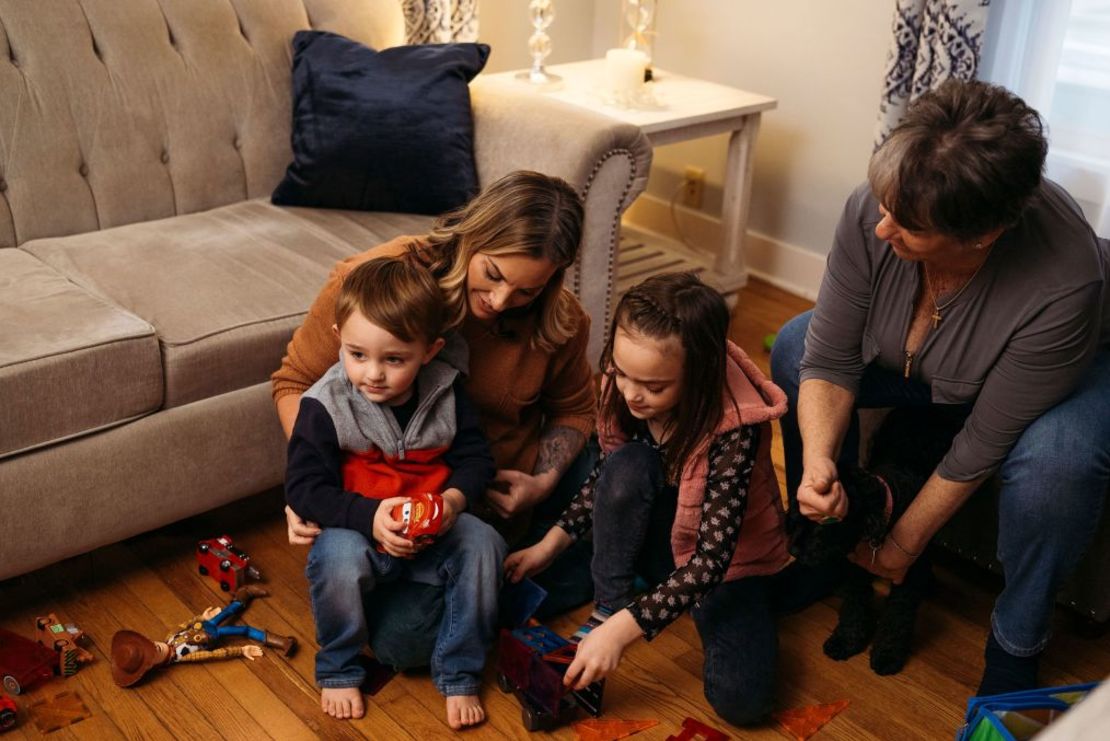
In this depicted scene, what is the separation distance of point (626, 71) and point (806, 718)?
71.1 inches

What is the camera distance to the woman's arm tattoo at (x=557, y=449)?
204 cm

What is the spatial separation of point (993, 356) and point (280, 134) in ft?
5.31

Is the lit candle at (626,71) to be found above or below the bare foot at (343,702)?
above

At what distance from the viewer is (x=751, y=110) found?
10.1 feet

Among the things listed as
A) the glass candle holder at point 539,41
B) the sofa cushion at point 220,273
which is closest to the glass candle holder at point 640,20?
the glass candle holder at point 539,41

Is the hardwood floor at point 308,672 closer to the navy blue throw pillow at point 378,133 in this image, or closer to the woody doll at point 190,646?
the woody doll at point 190,646

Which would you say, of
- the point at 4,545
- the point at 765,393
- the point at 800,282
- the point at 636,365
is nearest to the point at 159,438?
the point at 4,545

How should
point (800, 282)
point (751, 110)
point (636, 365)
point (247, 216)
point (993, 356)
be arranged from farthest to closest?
point (800, 282)
point (751, 110)
point (247, 216)
point (993, 356)
point (636, 365)

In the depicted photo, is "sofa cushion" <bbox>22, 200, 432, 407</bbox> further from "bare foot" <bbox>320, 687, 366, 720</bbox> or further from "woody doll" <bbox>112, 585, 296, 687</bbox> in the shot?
"bare foot" <bbox>320, 687, 366, 720</bbox>

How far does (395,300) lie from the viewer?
1693mm

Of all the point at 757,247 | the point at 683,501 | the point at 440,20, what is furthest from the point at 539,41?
the point at 683,501

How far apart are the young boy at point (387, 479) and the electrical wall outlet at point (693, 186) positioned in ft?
6.56

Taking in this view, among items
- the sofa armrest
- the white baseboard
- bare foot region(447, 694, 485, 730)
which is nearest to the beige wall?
the white baseboard

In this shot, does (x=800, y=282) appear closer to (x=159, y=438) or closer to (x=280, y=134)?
(x=280, y=134)
